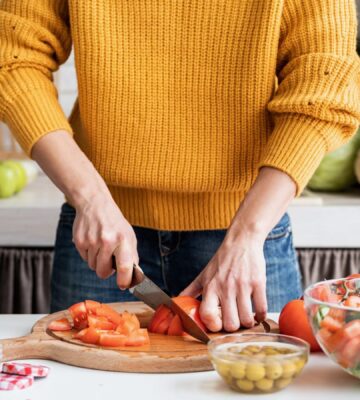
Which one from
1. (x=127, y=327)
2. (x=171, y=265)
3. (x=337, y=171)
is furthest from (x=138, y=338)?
(x=337, y=171)

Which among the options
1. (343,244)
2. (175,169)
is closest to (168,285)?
(175,169)

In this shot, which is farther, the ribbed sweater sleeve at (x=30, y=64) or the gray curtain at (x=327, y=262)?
the gray curtain at (x=327, y=262)

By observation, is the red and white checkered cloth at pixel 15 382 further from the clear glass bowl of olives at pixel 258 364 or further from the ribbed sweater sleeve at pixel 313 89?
the ribbed sweater sleeve at pixel 313 89

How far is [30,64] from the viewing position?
1.59 metres

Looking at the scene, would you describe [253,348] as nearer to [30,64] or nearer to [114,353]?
[114,353]

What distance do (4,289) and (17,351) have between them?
4.18ft

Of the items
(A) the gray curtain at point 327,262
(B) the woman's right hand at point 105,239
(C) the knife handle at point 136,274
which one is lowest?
(A) the gray curtain at point 327,262

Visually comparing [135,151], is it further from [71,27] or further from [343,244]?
[343,244]

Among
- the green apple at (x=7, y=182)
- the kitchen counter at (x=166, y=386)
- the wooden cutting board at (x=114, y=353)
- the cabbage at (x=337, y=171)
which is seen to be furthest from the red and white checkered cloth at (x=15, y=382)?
the cabbage at (x=337, y=171)

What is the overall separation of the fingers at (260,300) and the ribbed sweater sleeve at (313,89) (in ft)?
0.70

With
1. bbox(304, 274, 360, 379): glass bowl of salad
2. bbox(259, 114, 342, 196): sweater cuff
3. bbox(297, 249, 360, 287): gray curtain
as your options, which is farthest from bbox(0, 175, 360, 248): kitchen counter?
bbox(304, 274, 360, 379): glass bowl of salad

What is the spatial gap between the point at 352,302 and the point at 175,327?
27cm

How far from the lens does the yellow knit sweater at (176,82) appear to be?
59.4 inches

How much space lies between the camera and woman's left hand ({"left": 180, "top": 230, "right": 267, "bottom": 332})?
1287mm
